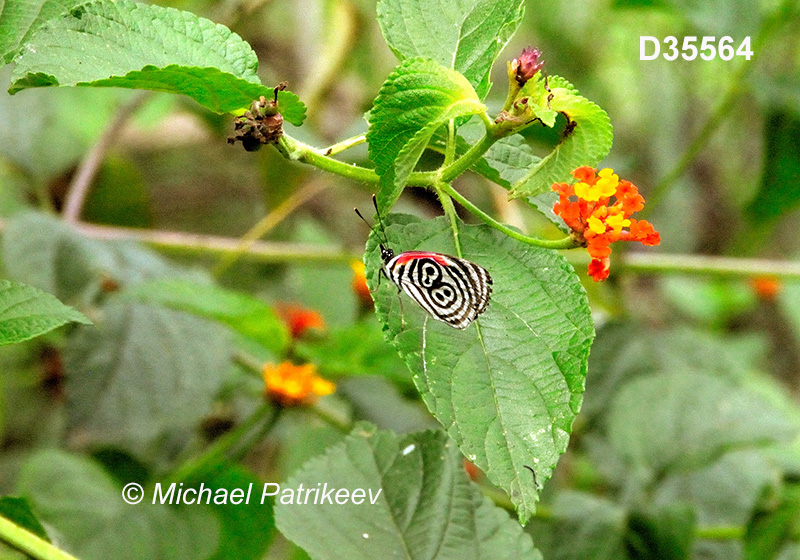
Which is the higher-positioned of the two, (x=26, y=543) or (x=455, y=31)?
(x=455, y=31)

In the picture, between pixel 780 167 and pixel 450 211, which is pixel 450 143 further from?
pixel 780 167

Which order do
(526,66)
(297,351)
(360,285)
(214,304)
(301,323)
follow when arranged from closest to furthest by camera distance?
1. (526,66)
2. (214,304)
3. (297,351)
4. (301,323)
5. (360,285)

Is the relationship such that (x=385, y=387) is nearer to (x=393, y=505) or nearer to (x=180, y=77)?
(x=393, y=505)

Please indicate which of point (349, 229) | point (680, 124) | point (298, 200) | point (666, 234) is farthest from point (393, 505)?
point (680, 124)

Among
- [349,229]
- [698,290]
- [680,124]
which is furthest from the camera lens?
[680,124]

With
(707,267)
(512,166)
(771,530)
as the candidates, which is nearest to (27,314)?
(512,166)
